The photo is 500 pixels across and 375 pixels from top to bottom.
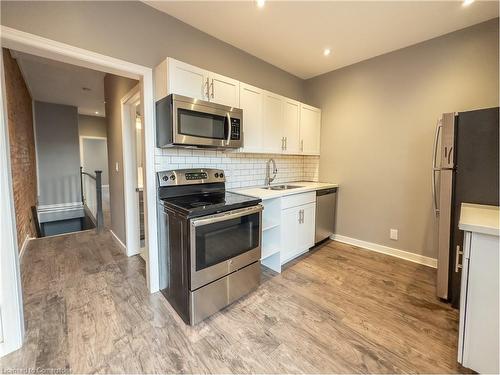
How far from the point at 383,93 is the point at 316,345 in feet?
9.91

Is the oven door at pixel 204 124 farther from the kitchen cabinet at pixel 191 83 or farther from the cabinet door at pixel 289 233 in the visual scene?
the cabinet door at pixel 289 233

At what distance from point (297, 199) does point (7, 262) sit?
2517mm

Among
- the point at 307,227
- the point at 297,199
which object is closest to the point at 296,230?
the point at 307,227

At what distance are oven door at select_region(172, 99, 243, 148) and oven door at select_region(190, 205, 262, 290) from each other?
2.30 ft

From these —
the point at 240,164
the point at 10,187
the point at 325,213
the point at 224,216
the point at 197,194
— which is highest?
the point at 240,164

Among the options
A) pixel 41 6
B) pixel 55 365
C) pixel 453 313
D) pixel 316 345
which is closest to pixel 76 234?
pixel 55 365

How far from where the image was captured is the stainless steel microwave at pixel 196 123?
1.88m

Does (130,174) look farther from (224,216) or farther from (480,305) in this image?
Answer: (480,305)

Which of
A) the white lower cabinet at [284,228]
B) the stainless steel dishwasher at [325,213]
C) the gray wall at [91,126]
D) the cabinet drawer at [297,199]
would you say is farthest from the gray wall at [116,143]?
the gray wall at [91,126]

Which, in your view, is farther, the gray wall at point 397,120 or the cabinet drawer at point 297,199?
the cabinet drawer at point 297,199

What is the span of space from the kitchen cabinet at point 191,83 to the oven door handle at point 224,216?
112cm

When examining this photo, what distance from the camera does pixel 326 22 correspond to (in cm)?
227

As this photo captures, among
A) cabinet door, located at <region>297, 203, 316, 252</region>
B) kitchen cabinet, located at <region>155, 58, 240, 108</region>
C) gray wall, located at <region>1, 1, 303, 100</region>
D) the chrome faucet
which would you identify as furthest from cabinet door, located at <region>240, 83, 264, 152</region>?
cabinet door, located at <region>297, 203, 316, 252</region>

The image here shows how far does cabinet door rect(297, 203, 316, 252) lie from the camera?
9.40 feet
